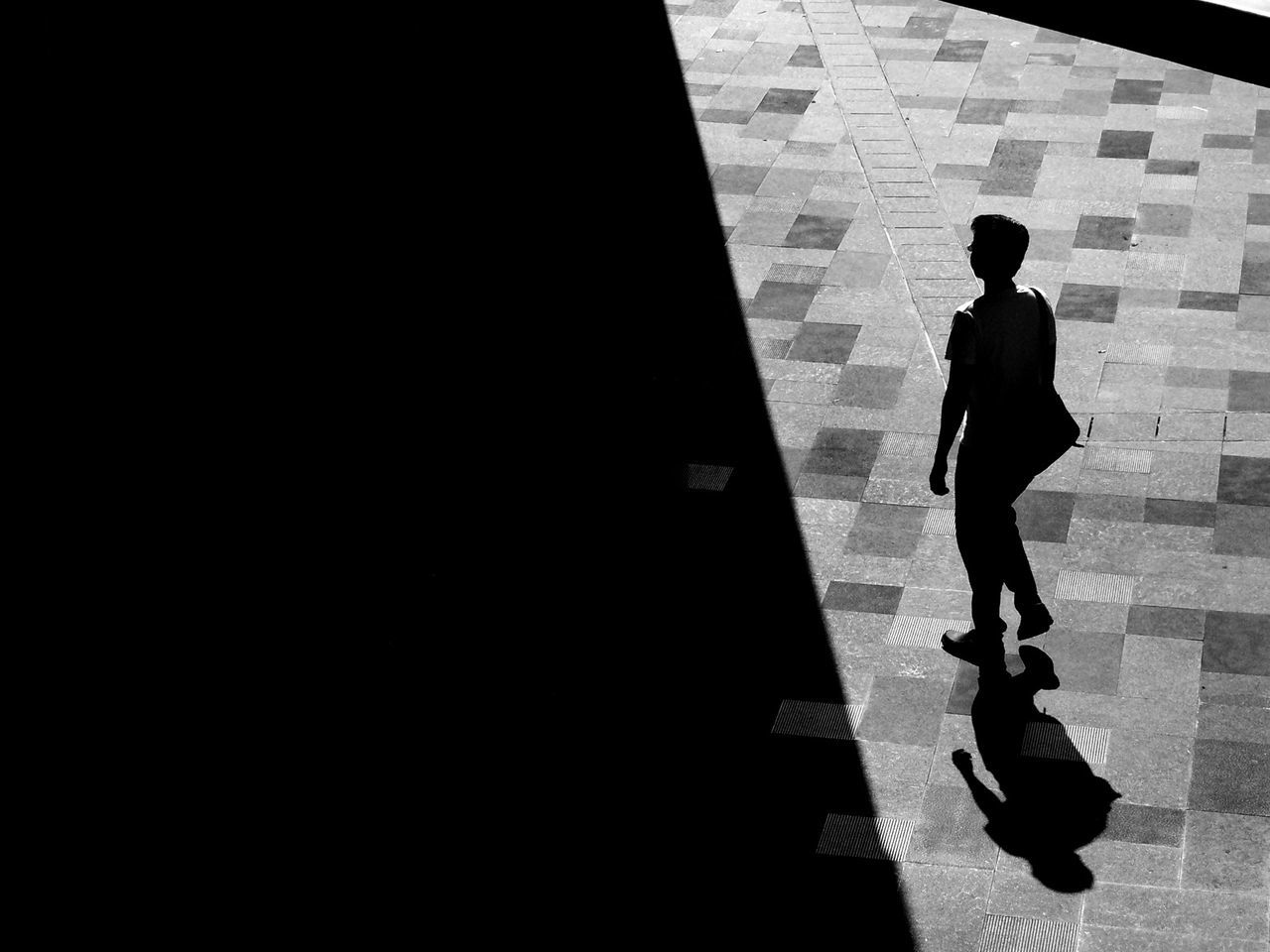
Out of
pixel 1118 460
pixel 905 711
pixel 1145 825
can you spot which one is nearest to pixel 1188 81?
pixel 1118 460

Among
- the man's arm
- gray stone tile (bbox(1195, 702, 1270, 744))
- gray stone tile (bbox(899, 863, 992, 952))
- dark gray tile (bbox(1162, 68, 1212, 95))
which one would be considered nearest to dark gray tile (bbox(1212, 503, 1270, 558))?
gray stone tile (bbox(1195, 702, 1270, 744))

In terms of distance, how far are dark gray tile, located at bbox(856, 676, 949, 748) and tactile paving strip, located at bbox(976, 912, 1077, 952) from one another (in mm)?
899

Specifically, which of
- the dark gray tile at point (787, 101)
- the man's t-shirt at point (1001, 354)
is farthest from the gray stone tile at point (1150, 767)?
the dark gray tile at point (787, 101)

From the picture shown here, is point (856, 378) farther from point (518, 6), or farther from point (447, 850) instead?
point (518, 6)

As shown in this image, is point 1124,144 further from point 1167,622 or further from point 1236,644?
point 1236,644

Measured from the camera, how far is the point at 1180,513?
23.1ft

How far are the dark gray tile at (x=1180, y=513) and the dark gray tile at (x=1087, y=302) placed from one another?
1679mm

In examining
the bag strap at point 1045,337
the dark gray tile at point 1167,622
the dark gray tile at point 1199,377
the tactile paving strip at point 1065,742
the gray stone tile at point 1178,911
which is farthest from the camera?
the dark gray tile at point 1199,377

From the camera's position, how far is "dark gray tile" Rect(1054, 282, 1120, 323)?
8539mm

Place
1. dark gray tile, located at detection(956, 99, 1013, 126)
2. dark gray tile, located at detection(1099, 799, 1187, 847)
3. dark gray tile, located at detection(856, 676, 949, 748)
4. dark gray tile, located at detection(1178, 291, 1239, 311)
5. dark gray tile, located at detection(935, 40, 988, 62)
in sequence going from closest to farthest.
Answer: dark gray tile, located at detection(1099, 799, 1187, 847) < dark gray tile, located at detection(856, 676, 949, 748) < dark gray tile, located at detection(1178, 291, 1239, 311) < dark gray tile, located at detection(956, 99, 1013, 126) < dark gray tile, located at detection(935, 40, 988, 62)

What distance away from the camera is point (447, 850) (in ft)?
19.1

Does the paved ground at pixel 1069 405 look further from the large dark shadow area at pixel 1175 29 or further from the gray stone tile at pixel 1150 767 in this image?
the large dark shadow area at pixel 1175 29

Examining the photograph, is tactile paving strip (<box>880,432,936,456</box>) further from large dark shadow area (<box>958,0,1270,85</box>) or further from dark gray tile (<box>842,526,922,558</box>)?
large dark shadow area (<box>958,0,1270,85</box>)

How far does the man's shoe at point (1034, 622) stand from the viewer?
6227 mm
